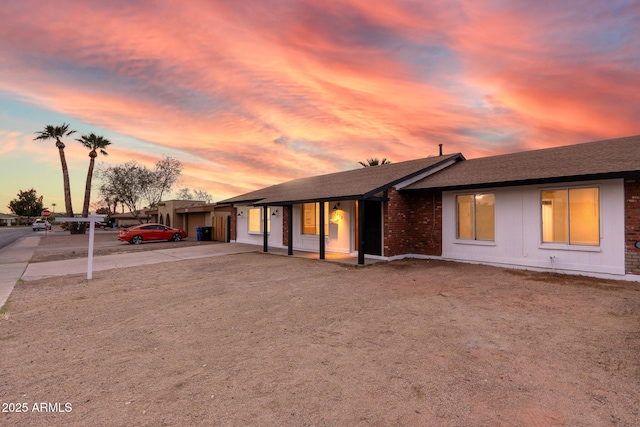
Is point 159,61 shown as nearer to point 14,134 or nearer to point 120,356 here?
point 120,356

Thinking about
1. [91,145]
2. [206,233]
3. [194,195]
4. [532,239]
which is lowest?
[206,233]

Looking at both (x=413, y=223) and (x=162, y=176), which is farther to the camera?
(x=162, y=176)

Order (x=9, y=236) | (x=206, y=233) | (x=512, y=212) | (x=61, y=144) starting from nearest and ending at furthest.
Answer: (x=512, y=212)
(x=206, y=233)
(x=9, y=236)
(x=61, y=144)

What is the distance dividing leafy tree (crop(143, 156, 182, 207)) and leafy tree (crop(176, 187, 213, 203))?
761cm

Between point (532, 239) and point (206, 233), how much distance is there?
20.8 m

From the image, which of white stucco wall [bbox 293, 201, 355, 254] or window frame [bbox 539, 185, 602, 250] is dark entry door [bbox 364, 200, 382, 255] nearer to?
white stucco wall [bbox 293, 201, 355, 254]

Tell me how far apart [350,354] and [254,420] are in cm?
162

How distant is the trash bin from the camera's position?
22.9m

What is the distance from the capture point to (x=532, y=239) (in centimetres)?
916

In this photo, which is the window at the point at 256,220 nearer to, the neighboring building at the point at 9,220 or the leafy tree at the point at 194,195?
the leafy tree at the point at 194,195

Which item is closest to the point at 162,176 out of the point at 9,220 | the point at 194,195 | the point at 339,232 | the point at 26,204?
the point at 194,195

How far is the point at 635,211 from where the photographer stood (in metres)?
7.50

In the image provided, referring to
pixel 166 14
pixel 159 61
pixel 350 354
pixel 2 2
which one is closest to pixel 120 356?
pixel 350 354

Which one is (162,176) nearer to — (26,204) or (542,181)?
(542,181)
